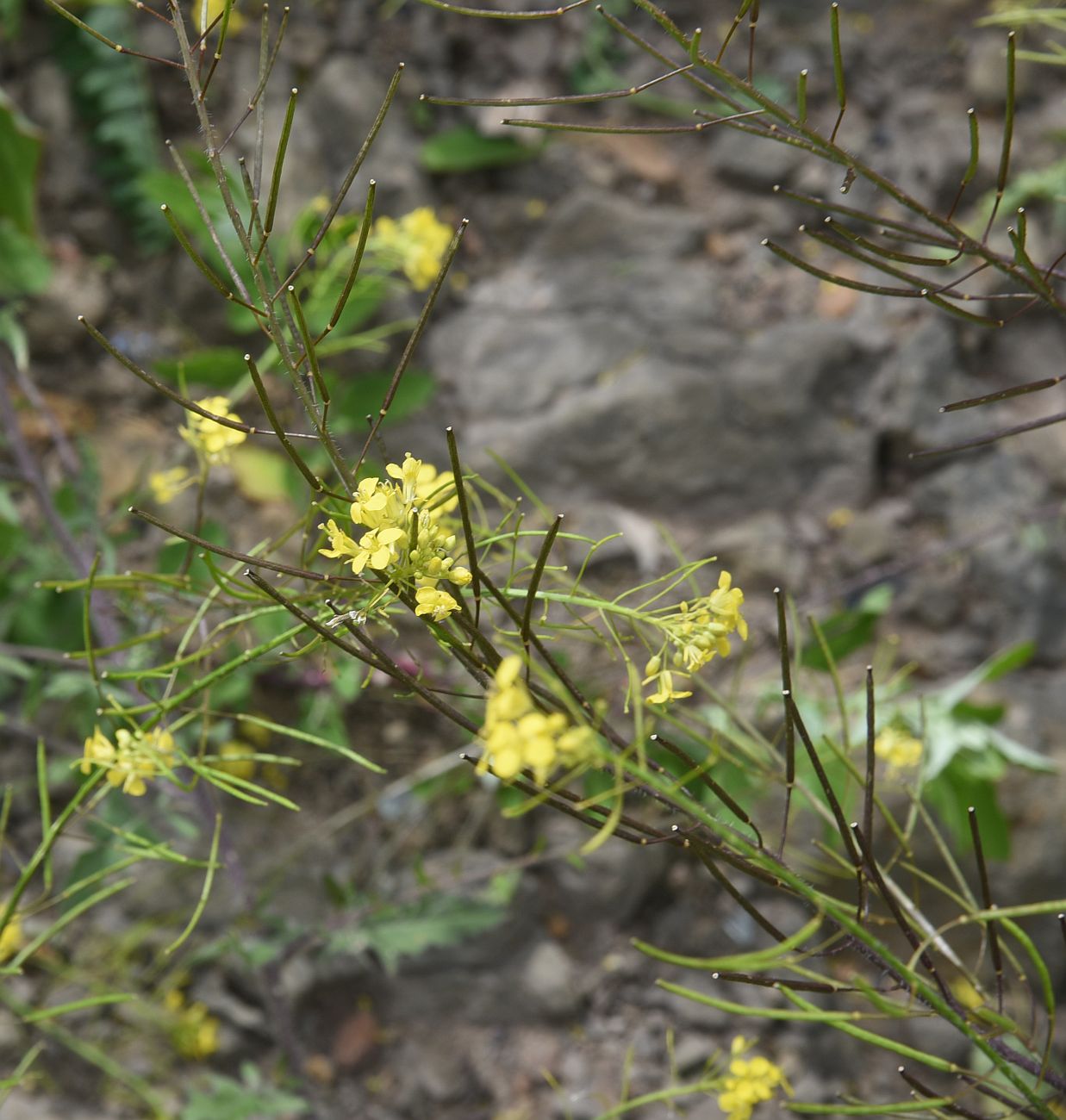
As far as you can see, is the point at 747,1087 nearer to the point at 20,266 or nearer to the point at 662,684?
the point at 662,684

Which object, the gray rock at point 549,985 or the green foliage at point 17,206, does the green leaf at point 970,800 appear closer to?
the gray rock at point 549,985

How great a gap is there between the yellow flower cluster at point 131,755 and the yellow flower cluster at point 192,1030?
0.95 metres

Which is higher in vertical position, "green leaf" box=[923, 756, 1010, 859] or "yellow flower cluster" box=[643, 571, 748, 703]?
"yellow flower cluster" box=[643, 571, 748, 703]

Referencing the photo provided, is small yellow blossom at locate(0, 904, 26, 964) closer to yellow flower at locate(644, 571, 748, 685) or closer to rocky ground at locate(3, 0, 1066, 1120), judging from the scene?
rocky ground at locate(3, 0, 1066, 1120)

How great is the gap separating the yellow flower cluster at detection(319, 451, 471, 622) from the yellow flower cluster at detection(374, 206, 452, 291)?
3.19ft

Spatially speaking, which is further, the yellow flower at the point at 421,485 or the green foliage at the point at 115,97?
the green foliage at the point at 115,97

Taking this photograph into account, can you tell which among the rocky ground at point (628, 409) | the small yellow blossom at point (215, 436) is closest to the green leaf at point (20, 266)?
the rocky ground at point (628, 409)

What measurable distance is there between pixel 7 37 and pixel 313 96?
0.62 m

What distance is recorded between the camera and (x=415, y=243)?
1625mm

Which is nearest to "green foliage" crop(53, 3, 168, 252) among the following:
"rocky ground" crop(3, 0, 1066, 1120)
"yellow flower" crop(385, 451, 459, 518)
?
"rocky ground" crop(3, 0, 1066, 1120)

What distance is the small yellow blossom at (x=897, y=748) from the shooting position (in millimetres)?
1429

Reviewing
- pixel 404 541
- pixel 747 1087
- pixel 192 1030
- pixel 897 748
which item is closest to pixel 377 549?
pixel 404 541

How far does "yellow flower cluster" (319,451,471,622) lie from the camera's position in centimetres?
67

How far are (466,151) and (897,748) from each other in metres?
1.65
